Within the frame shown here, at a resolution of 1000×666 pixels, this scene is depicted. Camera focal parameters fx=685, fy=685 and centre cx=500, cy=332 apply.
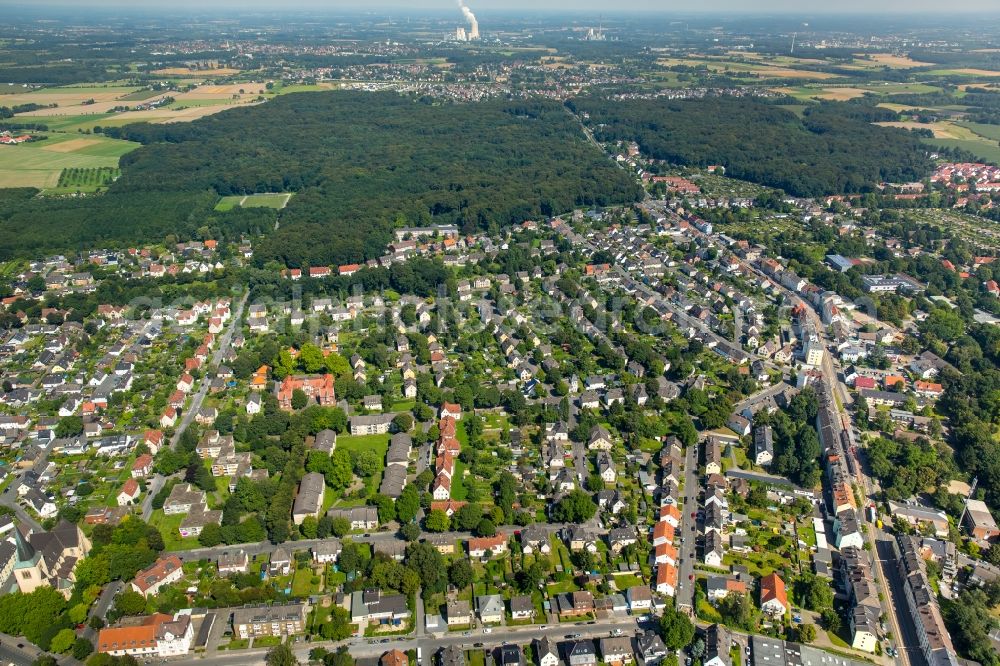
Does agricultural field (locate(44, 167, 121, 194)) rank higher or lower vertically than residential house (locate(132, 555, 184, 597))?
higher

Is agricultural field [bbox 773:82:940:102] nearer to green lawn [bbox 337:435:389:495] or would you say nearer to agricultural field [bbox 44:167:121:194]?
agricultural field [bbox 44:167:121:194]

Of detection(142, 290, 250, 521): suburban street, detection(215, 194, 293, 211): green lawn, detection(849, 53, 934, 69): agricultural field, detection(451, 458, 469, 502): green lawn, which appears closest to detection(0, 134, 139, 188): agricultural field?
detection(215, 194, 293, 211): green lawn

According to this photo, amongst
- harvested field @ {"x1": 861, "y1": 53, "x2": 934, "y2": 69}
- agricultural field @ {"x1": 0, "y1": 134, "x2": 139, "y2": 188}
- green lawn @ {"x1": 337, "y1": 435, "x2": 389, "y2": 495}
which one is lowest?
green lawn @ {"x1": 337, "y1": 435, "x2": 389, "y2": 495}

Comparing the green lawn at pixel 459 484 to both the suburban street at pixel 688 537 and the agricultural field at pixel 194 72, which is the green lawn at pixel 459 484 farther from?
the agricultural field at pixel 194 72

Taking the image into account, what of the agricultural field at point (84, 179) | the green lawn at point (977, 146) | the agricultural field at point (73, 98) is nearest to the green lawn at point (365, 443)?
the agricultural field at point (84, 179)

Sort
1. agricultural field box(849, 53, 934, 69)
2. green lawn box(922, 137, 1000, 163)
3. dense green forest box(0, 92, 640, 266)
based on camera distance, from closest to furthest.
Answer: dense green forest box(0, 92, 640, 266), green lawn box(922, 137, 1000, 163), agricultural field box(849, 53, 934, 69)

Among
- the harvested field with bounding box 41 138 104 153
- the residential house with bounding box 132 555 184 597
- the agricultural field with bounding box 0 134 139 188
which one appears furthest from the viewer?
the harvested field with bounding box 41 138 104 153
